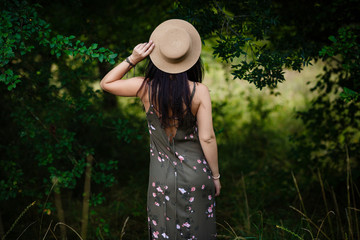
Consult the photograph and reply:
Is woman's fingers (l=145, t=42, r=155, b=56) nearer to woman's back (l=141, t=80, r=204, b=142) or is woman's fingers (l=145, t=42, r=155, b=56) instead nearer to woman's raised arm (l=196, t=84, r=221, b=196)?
woman's back (l=141, t=80, r=204, b=142)

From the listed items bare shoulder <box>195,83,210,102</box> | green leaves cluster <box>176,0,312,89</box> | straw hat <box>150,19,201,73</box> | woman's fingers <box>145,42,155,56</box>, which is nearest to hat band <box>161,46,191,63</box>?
straw hat <box>150,19,201,73</box>

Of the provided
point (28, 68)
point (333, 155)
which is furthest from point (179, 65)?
point (333, 155)

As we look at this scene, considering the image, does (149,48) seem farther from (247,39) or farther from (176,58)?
(247,39)

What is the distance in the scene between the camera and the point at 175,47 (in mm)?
1886

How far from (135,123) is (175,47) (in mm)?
2797

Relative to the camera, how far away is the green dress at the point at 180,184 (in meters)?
2.16

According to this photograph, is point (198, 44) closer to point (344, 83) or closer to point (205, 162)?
point (205, 162)

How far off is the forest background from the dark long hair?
1.19ft

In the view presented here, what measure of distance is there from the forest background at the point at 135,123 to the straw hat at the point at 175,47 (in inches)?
15.9

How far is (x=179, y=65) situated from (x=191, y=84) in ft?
0.50

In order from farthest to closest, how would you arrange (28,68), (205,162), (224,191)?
1. (224,191)
2. (28,68)
3. (205,162)

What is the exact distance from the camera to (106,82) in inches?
81.3

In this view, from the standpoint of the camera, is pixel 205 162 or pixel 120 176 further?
pixel 120 176

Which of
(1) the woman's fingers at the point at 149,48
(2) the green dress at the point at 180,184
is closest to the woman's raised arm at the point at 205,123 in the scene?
(2) the green dress at the point at 180,184
